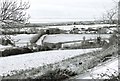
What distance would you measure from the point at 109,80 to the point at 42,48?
97.9 feet

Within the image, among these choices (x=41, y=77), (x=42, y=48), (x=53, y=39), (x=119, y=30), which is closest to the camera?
(x=119, y=30)

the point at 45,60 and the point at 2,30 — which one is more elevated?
the point at 2,30

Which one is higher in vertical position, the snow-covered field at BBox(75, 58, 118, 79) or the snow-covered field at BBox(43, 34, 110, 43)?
the snow-covered field at BBox(75, 58, 118, 79)

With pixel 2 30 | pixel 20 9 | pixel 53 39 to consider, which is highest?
pixel 20 9

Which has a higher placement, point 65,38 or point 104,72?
point 104,72

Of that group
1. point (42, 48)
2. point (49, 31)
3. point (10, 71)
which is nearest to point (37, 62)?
point (10, 71)

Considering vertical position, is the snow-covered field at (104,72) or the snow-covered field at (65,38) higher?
the snow-covered field at (104,72)

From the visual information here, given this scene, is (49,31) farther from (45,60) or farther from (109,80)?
(109,80)

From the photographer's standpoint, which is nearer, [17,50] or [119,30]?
[119,30]

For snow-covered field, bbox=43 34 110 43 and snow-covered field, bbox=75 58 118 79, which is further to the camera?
snow-covered field, bbox=43 34 110 43

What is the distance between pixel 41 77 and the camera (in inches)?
701

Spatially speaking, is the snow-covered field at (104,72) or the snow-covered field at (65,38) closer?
the snow-covered field at (104,72)

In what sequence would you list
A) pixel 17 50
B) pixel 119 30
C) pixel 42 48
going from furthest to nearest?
pixel 42 48
pixel 17 50
pixel 119 30

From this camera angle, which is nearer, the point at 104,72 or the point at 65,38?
the point at 104,72
